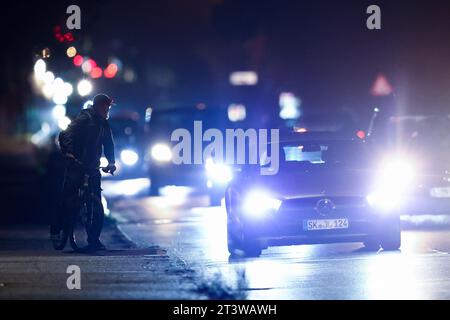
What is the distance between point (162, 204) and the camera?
2919 centimetres

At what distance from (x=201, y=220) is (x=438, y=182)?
14.9 feet

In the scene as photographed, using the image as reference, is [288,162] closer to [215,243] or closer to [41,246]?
[215,243]

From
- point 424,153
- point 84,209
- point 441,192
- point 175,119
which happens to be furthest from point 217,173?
point 84,209

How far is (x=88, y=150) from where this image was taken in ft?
53.4

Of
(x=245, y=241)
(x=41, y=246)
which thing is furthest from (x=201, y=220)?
(x=245, y=241)

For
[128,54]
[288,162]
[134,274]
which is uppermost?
[128,54]

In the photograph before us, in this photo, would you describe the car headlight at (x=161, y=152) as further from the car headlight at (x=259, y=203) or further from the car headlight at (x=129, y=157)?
the car headlight at (x=259, y=203)

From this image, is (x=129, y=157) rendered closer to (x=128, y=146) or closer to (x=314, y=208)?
(x=128, y=146)

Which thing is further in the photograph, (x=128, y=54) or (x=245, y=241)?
(x=128, y=54)

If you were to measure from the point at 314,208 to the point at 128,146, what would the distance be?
35.5 metres

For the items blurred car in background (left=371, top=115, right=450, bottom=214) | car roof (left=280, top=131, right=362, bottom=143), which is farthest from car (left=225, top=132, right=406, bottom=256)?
blurred car in background (left=371, top=115, right=450, bottom=214)

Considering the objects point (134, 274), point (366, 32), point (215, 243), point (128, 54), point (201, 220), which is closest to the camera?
point (134, 274)

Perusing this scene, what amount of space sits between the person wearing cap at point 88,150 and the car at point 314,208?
1657 millimetres

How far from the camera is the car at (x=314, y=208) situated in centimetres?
1545
